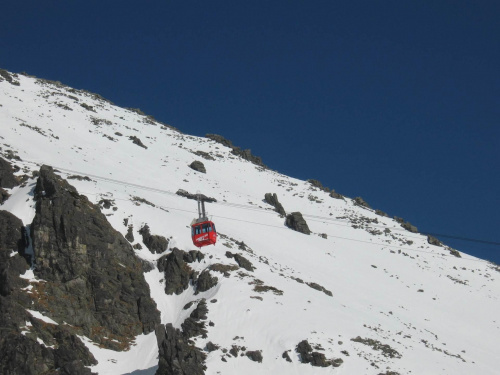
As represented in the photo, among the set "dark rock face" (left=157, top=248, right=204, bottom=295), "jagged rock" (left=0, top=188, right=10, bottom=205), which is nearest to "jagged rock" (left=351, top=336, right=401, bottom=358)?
"dark rock face" (left=157, top=248, right=204, bottom=295)

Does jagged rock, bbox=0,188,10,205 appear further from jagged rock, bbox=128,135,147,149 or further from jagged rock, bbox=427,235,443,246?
jagged rock, bbox=427,235,443,246

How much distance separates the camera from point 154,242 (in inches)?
1714

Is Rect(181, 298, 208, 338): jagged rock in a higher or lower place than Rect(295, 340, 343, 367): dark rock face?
higher

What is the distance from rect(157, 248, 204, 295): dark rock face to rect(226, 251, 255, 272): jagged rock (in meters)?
2.89

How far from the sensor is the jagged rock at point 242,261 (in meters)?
44.8

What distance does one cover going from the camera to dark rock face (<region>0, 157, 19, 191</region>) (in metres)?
42.5

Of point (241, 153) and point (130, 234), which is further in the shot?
point (241, 153)

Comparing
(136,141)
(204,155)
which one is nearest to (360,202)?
(204,155)

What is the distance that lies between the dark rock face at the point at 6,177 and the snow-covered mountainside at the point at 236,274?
1.03 feet

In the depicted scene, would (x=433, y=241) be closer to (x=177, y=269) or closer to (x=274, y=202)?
(x=274, y=202)

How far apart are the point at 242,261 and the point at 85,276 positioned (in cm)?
1281

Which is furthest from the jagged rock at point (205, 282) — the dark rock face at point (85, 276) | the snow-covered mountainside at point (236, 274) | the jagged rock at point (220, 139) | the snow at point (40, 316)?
the jagged rock at point (220, 139)

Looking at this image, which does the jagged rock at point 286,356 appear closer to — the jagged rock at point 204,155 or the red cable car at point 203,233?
the red cable car at point 203,233

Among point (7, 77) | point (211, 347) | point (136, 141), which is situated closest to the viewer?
point (211, 347)
